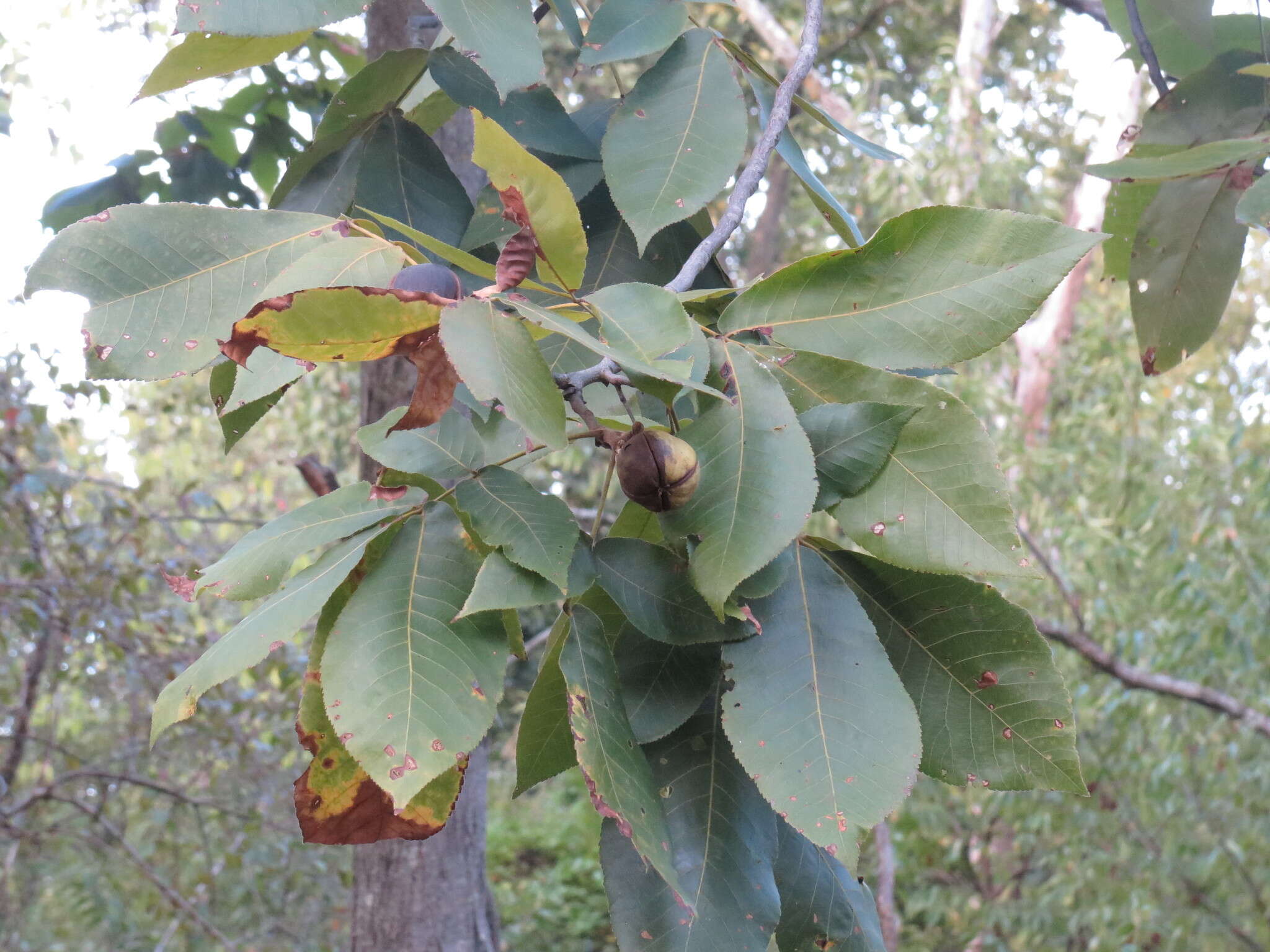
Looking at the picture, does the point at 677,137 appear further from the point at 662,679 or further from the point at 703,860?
the point at 703,860

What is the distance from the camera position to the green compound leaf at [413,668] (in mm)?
565

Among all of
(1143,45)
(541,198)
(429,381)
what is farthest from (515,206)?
(1143,45)

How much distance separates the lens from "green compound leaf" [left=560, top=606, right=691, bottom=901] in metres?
0.57

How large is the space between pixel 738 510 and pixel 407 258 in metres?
0.26

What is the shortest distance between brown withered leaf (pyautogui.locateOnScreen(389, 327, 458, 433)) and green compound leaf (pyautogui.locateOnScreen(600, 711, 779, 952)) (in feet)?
0.91

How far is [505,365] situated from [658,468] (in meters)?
0.13

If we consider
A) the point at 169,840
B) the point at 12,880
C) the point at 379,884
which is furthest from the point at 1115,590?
the point at 12,880

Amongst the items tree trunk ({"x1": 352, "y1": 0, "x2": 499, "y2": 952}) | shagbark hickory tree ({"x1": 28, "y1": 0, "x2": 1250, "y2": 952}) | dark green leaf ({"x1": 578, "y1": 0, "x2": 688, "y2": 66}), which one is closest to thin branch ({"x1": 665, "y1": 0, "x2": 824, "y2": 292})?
shagbark hickory tree ({"x1": 28, "y1": 0, "x2": 1250, "y2": 952})

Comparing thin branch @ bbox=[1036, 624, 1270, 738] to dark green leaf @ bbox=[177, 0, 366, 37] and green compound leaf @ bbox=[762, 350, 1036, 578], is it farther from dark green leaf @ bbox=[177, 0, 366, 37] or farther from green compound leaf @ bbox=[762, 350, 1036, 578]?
dark green leaf @ bbox=[177, 0, 366, 37]

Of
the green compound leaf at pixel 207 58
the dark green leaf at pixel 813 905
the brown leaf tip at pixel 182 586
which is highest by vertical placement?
the green compound leaf at pixel 207 58

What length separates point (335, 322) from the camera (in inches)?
20.2

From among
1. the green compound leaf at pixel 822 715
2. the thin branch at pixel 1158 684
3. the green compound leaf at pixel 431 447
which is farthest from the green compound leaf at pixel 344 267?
the thin branch at pixel 1158 684

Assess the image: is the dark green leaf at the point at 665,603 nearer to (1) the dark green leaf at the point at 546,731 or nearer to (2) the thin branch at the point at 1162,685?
(1) the dark green leaf at the point at 546,731

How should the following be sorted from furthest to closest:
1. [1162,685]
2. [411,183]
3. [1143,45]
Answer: [1162,685] → [1143,45] → [411,183]
